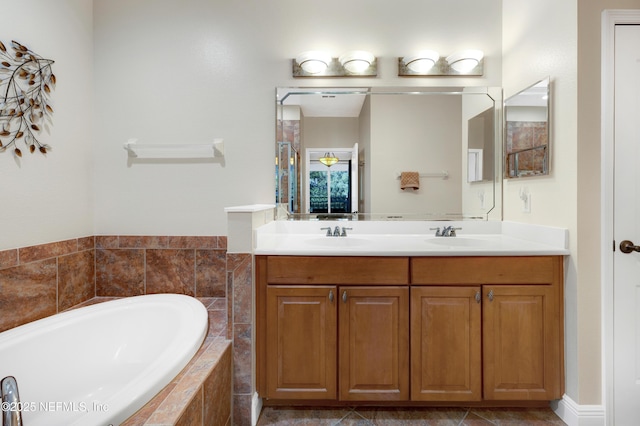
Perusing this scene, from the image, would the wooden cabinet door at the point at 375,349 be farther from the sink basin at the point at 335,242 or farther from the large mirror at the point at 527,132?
the large mirror at the point at 527,132

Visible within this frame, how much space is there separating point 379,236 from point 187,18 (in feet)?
6.67

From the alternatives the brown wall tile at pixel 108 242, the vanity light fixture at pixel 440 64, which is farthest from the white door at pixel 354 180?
the brown wall tile at pixel 108 242

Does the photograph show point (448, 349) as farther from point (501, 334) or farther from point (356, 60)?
point (356, 60)

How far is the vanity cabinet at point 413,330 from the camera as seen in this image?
5.26 feet

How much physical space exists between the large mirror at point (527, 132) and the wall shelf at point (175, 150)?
1965 millimetres

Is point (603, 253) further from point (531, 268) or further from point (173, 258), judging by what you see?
point (173, 258)

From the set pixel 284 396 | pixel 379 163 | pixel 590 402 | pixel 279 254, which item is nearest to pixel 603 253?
pixel 590 402

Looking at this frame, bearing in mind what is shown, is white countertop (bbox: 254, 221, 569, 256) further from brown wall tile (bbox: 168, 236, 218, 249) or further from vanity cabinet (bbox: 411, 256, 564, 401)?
brown wall tile (bbox: 168, 236, 218, 249)

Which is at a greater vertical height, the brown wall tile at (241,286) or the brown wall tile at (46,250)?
the brown wall tile at (46,250)

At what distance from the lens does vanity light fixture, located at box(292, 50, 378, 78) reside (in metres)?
2.10

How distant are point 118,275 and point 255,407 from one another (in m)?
1.32

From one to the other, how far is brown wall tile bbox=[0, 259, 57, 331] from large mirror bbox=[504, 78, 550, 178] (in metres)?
2.87

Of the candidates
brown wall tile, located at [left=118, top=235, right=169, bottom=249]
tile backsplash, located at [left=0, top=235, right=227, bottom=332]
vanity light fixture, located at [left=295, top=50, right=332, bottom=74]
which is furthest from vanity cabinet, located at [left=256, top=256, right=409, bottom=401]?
vanity light fixture, located at [left=295, top=50, right=332, bottom=74]

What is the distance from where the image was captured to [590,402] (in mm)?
1547
